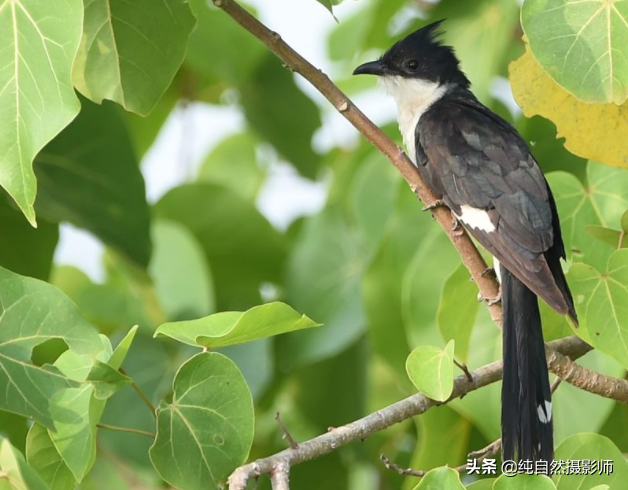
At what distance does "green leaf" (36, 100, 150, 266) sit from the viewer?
275 centimetres

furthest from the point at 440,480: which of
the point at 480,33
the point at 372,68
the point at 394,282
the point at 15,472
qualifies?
the point at 372,68

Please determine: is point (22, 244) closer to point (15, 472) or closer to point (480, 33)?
point (15, 472)

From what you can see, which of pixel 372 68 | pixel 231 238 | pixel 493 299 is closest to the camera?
pixel 493 299

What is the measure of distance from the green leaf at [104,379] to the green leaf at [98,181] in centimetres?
117

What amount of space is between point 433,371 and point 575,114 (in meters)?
0.82

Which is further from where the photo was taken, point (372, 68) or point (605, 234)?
point (372, 68)

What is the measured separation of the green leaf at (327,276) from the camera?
333 cm

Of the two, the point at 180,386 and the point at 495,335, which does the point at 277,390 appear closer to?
the point at 495,335

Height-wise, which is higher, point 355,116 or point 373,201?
point 373,201

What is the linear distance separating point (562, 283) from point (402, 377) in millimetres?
970

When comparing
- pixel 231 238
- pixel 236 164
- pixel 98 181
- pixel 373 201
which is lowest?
pixel 98 181

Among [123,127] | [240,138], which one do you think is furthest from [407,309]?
[240,138]

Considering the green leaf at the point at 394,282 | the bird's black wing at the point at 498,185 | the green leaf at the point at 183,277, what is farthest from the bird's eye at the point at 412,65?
the green leaf at the point at 183,277

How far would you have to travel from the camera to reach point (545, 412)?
2117 millimetres
